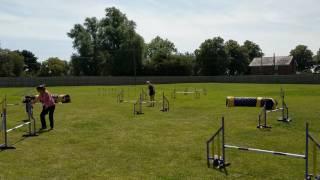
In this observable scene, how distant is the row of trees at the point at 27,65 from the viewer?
10381 cm

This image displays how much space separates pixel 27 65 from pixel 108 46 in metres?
45.5

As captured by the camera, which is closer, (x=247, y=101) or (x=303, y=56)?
(x=247, y=101)

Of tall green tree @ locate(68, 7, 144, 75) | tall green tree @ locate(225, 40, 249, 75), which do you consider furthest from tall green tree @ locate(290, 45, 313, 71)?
tall green tree @ locate(68, 7, 144, 75)

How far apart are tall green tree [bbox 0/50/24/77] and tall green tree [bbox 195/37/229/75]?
50850 millimetres

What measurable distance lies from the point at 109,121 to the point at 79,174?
422 inches

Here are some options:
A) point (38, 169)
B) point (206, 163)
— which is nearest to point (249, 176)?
point (206, 163)

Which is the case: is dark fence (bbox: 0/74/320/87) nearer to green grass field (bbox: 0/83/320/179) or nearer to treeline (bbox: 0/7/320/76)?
treeline (bbox: 0/7/320/76)

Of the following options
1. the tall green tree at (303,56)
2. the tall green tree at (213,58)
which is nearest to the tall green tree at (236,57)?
the tall green tree at (213,58)

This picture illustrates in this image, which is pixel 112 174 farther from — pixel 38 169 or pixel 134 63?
pixel 134 63

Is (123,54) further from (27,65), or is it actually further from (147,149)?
(147,149)

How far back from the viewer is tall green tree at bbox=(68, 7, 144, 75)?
9712 centimetres

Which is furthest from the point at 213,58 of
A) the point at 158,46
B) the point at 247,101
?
the point at 247,101

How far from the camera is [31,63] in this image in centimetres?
13488

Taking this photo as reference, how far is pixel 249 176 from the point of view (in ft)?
31.6
